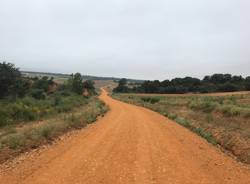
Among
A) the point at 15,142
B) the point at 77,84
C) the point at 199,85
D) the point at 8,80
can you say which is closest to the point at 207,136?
the point at 15,142

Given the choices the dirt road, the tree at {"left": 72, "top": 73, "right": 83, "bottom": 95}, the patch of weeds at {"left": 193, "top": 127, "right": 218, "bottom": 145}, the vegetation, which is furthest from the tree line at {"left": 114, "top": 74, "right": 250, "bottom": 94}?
the dirt road

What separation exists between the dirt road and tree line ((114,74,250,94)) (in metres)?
83.6

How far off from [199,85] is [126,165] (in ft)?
329

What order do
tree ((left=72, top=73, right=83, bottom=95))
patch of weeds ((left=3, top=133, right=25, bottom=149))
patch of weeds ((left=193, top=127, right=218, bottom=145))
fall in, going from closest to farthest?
patch of weeds ((left=3, top=133, right=25, bottom=149)) < patch of weeds ((left=193, top=127, right=218, bottom=145)) < tree ((left=72, top=73, right=83, bottom=95))

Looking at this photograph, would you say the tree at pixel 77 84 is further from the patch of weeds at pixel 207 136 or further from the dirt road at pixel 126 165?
the dirt road at pixel 126 165

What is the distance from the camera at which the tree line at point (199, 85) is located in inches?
3799

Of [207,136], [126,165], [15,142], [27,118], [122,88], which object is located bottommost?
[122,88]

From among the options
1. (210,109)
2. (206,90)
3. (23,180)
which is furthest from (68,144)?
(206,90)

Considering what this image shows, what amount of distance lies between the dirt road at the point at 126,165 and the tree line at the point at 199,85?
3292 inches

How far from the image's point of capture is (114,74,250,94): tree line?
96.5m

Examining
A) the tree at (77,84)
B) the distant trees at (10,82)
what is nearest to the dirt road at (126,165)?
the distant trees at (10,82)

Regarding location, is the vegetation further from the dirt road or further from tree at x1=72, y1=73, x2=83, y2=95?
A: tree at x1=72, y1=73, x2=83, y2=95

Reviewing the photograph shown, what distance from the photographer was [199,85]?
353 ft

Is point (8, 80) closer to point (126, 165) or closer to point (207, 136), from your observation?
point (207, 136)
